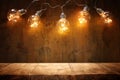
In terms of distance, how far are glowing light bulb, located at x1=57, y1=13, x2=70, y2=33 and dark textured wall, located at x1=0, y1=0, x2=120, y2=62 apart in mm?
87

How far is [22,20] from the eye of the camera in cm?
292

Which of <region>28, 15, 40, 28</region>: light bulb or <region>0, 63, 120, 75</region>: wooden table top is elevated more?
<region>28, 15, 40, 28</region>: light bulb

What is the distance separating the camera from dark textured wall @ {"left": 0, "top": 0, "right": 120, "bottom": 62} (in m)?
2.92

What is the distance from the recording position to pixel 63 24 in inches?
107

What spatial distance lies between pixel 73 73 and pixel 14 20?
1.35m

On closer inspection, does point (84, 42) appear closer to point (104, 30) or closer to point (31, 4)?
point (104, 30)

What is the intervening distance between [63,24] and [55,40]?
326 millimetres

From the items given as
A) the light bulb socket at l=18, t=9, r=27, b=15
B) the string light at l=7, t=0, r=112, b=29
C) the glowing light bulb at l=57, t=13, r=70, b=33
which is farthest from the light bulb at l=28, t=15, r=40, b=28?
the glowing light bulb at l=57, t=13, r=70, b=33

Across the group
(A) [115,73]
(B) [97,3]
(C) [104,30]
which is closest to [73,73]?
(A) [115,73]

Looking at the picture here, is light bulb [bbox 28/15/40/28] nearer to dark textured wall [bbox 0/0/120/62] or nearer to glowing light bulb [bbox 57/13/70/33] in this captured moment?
dark textured wall [bbox 0/0/120/62]

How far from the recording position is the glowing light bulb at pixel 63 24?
2.66m

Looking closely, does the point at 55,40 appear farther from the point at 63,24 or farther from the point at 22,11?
the point at 22,11

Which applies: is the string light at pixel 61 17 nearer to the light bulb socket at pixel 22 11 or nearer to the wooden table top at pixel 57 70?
the light bulb socket at pixel 22 11

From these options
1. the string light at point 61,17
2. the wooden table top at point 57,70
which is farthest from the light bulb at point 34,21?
the wooden table top at point 57,70
